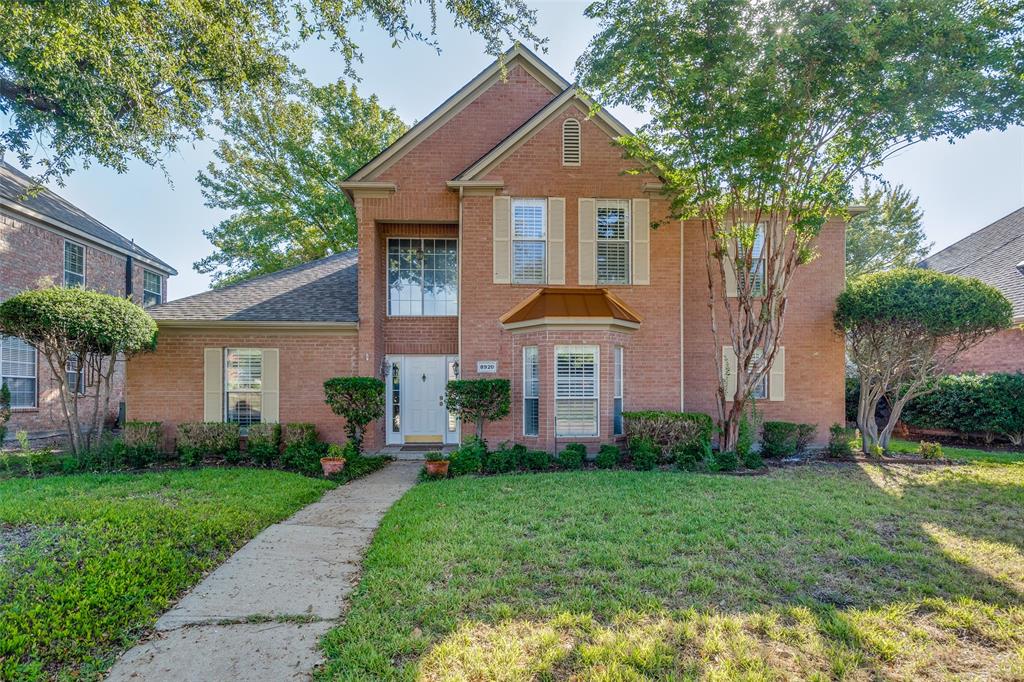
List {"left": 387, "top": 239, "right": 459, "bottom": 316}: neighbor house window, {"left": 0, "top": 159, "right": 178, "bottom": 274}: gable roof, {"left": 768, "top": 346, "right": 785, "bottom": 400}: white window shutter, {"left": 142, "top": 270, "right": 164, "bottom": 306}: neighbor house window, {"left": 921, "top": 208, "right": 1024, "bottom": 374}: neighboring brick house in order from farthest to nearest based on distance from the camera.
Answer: {"left": 142, "top": 270, "right": 164, "bottom": 306}: neighbor house window → {"left": 921, "top": 208, "right": 1024, "bottom": 374}: neighboring brick house → {"left": 0, "top": 159, "right": 178, "bottom": 274}: gable roof → {"left": 387, "top": 239, "right": 459, "bottom": 316}: neighbor house window → {"left": 768, "top": 346, "right": 785, "bottom": 400}: white window shutter

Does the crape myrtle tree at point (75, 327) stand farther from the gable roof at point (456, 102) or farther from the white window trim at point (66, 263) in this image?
the white window trim at point (66, 263)

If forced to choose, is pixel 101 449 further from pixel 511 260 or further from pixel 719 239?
pixel 719 239

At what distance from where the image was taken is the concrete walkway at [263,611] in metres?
3.13

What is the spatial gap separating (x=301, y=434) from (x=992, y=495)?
40.5 ft

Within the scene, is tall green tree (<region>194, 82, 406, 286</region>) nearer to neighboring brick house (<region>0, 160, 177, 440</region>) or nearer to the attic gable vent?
neighboring brick house (<region>0, 160, 177, 440</region>)

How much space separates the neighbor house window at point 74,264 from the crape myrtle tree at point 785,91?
16.7m

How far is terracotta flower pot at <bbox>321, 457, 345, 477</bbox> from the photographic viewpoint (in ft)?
29.4

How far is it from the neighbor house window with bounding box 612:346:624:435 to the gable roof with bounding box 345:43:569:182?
6906mm

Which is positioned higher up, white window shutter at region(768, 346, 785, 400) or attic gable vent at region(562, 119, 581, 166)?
attic gable vent at region(562, 119, 581, 166)

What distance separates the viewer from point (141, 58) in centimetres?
830

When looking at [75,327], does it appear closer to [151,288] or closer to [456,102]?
[456,102]

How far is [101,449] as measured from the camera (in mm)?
9539

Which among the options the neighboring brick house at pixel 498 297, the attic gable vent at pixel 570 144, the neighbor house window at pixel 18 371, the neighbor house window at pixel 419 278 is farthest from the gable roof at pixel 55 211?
the attic gable vent at pixel 570 144

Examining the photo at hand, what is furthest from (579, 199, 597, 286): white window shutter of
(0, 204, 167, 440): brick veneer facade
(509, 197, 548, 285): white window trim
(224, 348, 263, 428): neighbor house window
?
(0, 204, 167, 440): brick veneer facade
